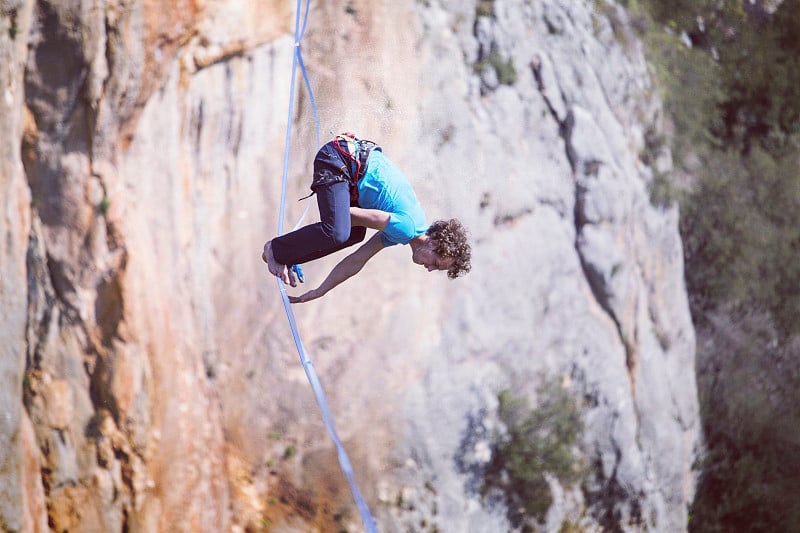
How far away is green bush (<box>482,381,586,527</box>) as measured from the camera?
10.6 m

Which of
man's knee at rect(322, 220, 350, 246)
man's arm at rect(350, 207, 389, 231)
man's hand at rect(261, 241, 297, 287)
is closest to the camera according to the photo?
man's knee at rect(322, 220, 350, 246)

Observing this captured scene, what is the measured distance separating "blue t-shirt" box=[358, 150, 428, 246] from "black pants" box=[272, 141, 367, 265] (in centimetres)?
14

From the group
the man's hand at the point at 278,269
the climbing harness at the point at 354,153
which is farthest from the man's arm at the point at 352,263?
the climbing harness at the point at 354,153

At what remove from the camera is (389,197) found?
16.9ft

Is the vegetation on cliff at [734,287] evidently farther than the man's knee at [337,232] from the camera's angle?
Yes

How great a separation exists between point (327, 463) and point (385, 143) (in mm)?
3446

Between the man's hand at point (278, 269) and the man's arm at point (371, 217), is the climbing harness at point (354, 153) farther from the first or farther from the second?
the man's hand at point (278, 269)

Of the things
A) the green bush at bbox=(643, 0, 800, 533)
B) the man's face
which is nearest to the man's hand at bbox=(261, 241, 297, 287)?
the man's face

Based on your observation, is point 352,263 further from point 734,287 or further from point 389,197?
point 734,287

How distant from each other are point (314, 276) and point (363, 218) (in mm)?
4149

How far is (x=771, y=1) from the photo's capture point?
1523 centimetres

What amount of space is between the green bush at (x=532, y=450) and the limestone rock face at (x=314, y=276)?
0.70ft

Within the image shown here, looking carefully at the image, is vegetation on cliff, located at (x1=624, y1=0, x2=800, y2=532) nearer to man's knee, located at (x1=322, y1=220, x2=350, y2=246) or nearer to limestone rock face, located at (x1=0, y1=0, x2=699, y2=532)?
limestone rock face, located at (x1=0, y1=0, x2=699, y2=532)

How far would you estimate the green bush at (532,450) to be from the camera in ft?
34.9
